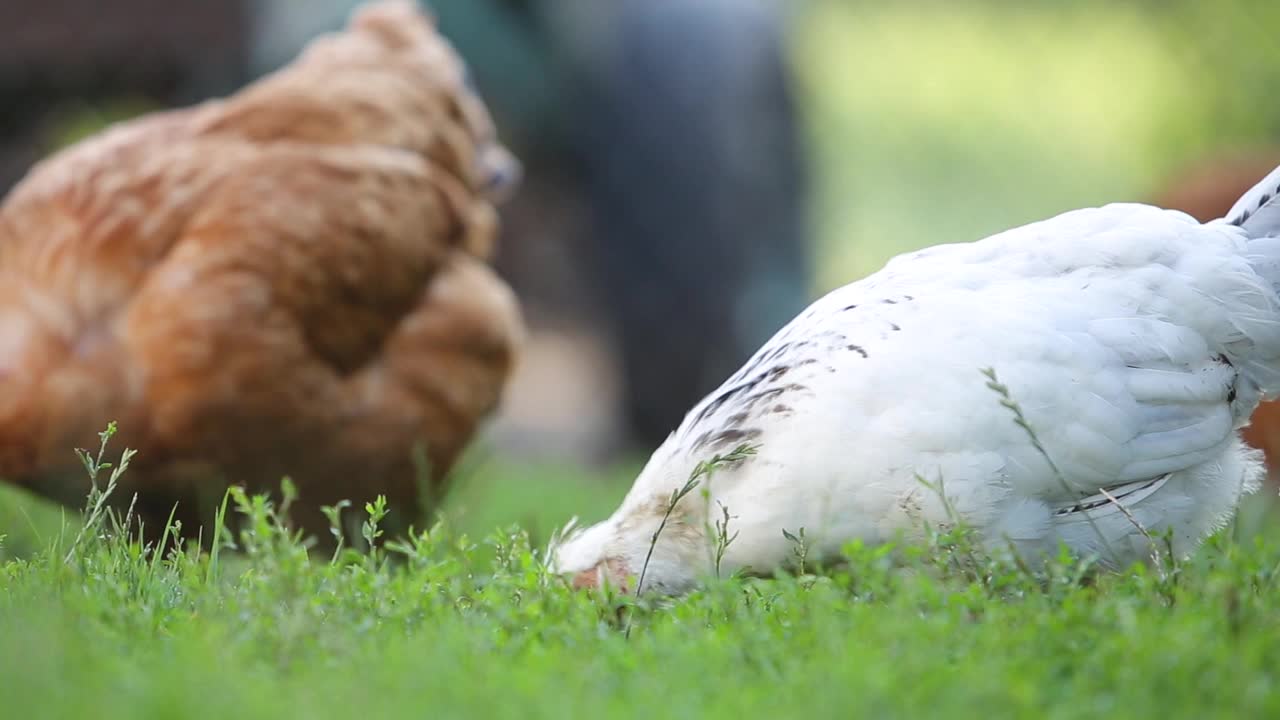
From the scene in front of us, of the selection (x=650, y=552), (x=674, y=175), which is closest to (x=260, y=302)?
(x=650, y=552)

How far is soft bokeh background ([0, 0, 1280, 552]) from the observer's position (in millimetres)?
7500

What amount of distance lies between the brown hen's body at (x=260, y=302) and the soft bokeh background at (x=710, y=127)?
1.29 feet

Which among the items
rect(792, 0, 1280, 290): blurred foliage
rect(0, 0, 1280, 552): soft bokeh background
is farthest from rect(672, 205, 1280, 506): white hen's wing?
rect(792, 0, 1280, 290): blurred foliage

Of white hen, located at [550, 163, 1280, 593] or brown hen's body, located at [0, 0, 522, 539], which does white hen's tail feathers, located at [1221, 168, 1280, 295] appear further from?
brown hen's body, located at [0, 0, 522, 539]

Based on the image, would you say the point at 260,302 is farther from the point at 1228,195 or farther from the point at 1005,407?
the point at 1228,195

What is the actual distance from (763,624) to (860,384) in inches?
24.3

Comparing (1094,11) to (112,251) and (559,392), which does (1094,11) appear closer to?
(559,392)

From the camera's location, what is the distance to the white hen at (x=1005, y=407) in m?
2.82

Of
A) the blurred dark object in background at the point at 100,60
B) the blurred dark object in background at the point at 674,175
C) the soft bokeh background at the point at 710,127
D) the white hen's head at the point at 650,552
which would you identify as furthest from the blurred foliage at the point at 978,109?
the white hen's head at the point at 650,552

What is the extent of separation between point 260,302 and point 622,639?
71.0 inches

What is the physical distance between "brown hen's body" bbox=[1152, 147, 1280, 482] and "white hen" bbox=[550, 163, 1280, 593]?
82.1 inches

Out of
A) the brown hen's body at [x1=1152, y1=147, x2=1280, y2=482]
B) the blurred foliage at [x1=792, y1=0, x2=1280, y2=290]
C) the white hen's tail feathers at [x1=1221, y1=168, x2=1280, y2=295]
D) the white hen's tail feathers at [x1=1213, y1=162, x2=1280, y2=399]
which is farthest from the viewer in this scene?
the blurred foliage at [x1=792, y1=0, x2=1280, y2=290]

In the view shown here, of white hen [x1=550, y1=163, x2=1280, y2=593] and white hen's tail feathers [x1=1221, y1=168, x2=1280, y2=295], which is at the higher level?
white hen's tail feathers [x1=1221, y1=168, x2=1280, y2=295]

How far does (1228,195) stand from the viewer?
6156 millimetres
